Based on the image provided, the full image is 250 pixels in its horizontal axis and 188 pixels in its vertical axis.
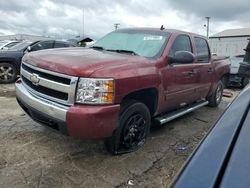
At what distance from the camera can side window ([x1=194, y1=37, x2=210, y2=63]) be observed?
5404mm

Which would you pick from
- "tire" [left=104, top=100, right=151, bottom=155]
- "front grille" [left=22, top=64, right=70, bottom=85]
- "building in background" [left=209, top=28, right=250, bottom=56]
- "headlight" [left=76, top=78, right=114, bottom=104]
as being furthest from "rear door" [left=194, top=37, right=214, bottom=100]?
"building in background" [left=209, top=28, right=250, bottom=56]

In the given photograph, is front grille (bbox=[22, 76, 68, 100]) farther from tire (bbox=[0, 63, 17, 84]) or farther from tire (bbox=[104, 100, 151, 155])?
tire (bbox=[0, 63, 17, 84])

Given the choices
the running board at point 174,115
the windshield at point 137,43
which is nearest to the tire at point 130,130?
the running board at point 174,115

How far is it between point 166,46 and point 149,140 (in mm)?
1537

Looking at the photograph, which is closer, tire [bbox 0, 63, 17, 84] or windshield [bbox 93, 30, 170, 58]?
windshield [bbox 93, 30, 170, 58]

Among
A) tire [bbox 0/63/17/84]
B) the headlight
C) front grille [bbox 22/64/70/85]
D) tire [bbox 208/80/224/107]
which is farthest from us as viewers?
tire [bbox 0/63/17/84]

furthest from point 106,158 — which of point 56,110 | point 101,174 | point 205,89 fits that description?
point 205,89

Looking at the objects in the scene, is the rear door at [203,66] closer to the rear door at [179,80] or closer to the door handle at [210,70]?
the door handle at [210,70]

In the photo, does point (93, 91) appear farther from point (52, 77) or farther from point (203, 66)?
point (203, 66)

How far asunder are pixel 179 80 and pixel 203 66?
3.84ft

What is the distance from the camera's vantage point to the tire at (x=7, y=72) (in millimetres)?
8500

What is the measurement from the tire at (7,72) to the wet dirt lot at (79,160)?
13.3ft

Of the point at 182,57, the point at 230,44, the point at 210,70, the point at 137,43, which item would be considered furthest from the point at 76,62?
the point at 230,44

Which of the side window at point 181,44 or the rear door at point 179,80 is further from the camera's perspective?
the side window at point 181,44
